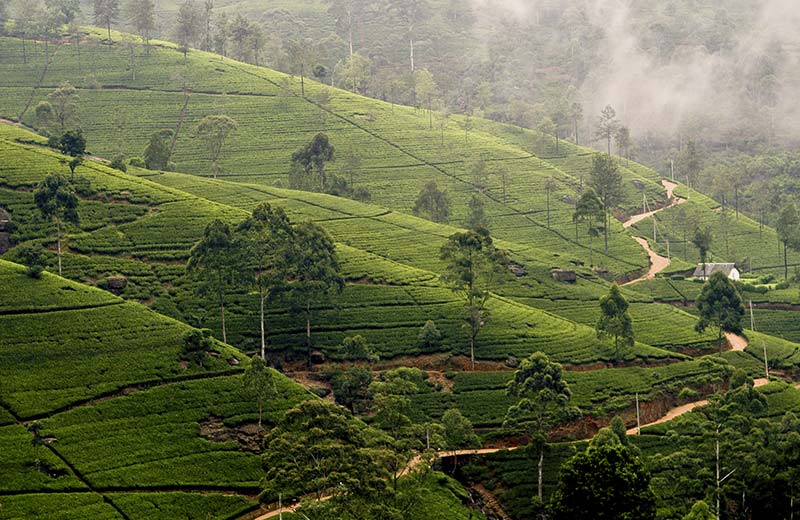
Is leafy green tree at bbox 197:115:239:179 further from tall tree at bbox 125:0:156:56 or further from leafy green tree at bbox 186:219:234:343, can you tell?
leafy green tree at bbox 186:219:234:343

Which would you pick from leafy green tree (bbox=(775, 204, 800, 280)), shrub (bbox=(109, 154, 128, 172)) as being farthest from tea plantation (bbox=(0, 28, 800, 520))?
leafy green tree (bbox=(775, 204, 800, 280))

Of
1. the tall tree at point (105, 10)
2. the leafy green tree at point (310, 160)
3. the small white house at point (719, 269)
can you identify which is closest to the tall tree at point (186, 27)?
the tall tree at point (105, 10)

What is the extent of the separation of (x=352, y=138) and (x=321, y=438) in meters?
103

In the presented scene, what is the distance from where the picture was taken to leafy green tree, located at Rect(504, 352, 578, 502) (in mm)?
68250

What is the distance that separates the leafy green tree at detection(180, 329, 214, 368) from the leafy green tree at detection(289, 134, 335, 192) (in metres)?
60.9

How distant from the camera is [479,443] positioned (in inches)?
2685

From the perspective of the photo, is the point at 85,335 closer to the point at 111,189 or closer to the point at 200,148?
the point at 111,189

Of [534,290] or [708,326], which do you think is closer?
[708,326]

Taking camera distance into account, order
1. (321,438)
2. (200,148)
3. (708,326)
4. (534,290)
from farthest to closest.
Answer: (200,148)
(534,290)
(708,326)
(321,438)

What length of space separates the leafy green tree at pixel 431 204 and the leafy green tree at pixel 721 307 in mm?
43783

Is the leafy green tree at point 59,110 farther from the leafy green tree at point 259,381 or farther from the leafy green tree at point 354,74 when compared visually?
the leafy green tree at point 259,381

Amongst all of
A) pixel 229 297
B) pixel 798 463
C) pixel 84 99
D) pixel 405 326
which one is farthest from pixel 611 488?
pixel 84 99

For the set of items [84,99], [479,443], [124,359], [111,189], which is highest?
[84,99]

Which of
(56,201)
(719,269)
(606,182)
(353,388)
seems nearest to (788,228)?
(719,269)
